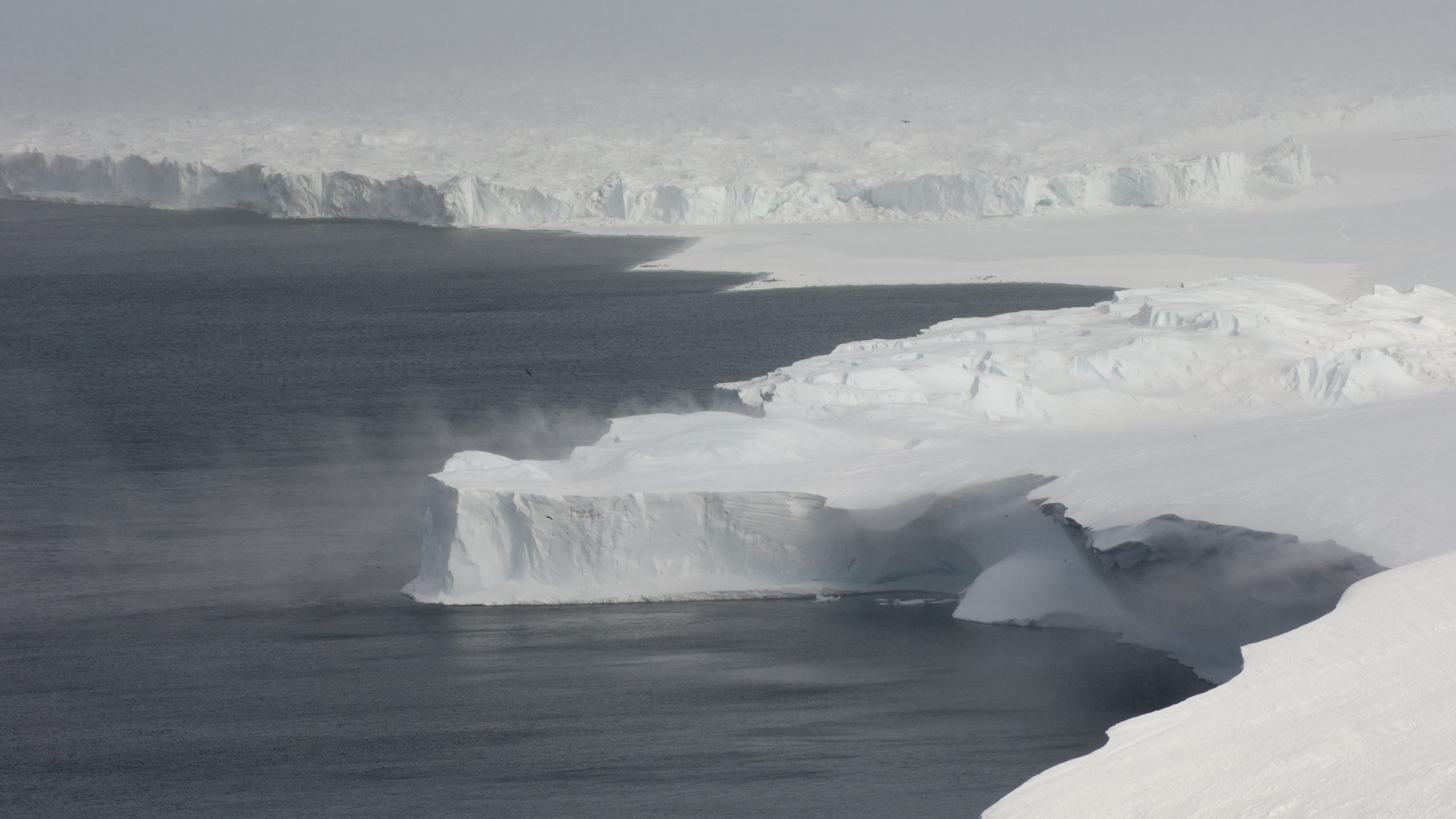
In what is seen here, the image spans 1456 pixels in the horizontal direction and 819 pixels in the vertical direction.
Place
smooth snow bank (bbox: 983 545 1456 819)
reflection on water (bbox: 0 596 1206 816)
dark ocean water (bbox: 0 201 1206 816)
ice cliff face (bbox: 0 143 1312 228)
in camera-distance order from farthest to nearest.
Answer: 1. ice cliff face (bbox: 0 143 1312 228)
2. dark ocean water (bbox: 0 201 1206 816)
3. reflection on water (bbox: 0 596 1206 816)
4. smooth snow bank (bbox: 983 545 1456 819)

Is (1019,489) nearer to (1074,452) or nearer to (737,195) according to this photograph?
(1074,452)

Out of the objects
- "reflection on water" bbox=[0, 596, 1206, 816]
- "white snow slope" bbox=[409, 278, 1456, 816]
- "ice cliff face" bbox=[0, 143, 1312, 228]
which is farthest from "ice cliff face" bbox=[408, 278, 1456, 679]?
"ice cliff face" bbox=[0, 143, 1312, 228]

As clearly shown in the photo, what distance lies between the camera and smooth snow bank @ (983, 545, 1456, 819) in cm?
711

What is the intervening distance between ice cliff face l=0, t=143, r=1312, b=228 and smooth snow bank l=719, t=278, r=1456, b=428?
66.5ft

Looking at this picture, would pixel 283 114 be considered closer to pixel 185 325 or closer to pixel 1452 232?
pixel 185 325

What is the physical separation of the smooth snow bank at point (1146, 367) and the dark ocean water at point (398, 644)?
404 centimetres

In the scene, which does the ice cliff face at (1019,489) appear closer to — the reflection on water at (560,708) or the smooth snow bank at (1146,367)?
the smooth snow bank at (1146,367)

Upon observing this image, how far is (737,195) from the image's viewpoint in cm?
4438

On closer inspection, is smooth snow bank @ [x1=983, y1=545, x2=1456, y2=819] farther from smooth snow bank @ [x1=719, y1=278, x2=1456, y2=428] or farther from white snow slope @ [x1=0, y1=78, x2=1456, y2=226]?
white snow slope @ [x1=0, y1=78, x2=1456, y2=226]

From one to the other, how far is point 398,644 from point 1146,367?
33.5ft

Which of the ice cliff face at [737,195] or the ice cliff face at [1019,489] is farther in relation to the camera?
the ice cliff face at [737,195]

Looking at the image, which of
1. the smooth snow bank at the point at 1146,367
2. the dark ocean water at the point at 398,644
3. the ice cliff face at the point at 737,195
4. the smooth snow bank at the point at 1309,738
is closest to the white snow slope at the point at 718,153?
the ice cliff face at the point at 737,195

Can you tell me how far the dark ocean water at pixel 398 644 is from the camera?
410 inches

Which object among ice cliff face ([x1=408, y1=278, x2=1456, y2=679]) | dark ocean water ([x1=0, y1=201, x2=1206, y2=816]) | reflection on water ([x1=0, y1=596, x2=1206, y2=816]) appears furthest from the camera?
ice cliff face ([x1=408, y1=278, x2=1456, y2=679])
